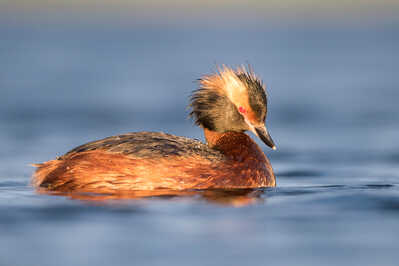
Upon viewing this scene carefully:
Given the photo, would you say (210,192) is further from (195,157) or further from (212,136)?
(212,136)

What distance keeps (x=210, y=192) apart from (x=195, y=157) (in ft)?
1.50

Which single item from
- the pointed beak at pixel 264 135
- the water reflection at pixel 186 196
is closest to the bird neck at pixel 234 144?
the pointed beak at pixel 264 135

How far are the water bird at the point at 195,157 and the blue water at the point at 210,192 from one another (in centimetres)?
30

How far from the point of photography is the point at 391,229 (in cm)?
910

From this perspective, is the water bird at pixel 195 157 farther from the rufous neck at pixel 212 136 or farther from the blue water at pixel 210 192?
the blue water at pixel 210 192

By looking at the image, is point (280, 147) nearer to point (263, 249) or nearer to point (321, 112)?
point (321, 112)

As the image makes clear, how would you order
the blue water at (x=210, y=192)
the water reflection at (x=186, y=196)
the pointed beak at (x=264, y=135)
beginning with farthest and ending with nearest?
the pointed beak at (x=264, y=135) < the water reflection at (x=186, y=196) < the blue water at (x=210, y=192)

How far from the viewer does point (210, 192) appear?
35.1 feet

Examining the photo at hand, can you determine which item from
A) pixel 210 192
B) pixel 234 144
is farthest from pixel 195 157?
pixel 234 144

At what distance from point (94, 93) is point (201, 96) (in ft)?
47.9

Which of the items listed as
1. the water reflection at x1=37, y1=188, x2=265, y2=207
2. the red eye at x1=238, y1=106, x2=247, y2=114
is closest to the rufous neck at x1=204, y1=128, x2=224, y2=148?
the red eye at x1=238, y1=106, x2=247, y2=114

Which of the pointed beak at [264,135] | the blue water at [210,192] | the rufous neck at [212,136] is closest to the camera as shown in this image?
the blue water at [210,192]

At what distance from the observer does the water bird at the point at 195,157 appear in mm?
10641

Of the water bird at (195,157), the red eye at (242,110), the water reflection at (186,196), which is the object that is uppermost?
the red eye at (242,110)
